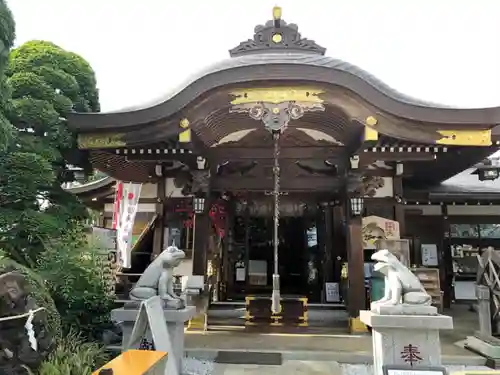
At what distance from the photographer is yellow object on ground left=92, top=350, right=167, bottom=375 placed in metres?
3.41

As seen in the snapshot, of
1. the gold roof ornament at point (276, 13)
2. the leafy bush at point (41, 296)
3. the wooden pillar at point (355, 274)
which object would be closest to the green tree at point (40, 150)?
the leafy bush at point (41, 296)

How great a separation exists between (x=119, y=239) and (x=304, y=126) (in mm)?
4988

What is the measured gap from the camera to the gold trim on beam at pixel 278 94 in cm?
695

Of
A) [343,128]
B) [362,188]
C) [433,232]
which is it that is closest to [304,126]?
[343,128]

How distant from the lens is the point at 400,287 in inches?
206

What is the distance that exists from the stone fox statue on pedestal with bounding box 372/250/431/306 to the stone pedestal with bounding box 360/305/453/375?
0.30ft

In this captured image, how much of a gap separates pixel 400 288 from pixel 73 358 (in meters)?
4.25

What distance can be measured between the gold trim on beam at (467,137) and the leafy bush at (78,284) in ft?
21.7

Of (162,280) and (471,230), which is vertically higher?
(471,230)

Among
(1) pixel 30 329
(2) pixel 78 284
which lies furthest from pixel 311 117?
(1) pixel 30 329

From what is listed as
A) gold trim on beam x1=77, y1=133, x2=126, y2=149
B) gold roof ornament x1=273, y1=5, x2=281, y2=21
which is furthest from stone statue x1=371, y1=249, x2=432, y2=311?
gold roof ornament x1=273, y1=5, x2=281, y2=21

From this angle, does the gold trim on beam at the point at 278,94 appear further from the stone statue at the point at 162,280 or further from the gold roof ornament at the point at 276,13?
the stone statue at the point at 162,280

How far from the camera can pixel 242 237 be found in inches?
462

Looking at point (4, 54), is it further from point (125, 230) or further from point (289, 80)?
point (125, 230)
